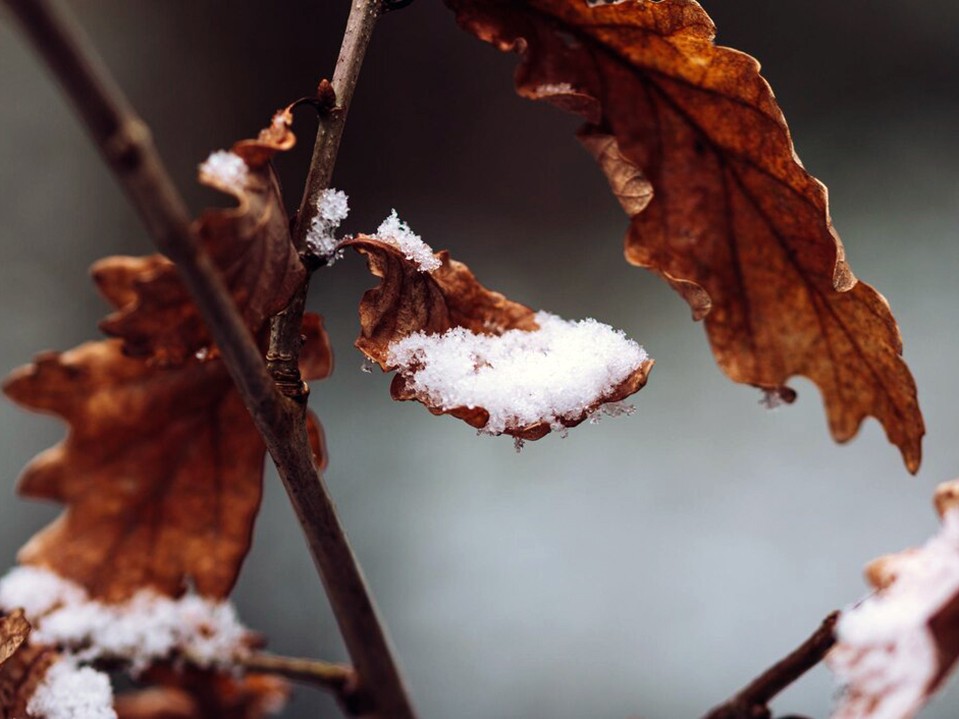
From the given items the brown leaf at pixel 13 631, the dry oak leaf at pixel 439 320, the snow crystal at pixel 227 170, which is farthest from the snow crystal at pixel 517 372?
the brown leaf at pixel 13 631

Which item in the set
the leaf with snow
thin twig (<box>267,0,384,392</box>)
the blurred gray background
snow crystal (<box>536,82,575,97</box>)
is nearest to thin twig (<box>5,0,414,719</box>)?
thin twig (<box>267,0,384,392</box>)

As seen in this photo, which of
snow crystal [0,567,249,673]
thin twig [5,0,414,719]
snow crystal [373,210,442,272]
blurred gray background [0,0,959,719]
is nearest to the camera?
thin twig [5,0,414,719]

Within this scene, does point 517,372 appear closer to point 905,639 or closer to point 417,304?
point 417,304

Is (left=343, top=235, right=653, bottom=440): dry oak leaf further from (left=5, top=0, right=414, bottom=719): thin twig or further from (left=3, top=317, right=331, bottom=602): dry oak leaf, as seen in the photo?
(left=3, top=317, right=331, bottom=602): dry oak leaf

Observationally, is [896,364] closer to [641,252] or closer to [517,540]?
[641,252]

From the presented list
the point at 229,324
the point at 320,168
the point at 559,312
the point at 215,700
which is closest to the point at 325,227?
the point at 320,168

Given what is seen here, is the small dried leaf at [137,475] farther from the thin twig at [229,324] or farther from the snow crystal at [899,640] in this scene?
the snow crystal at [899,640]

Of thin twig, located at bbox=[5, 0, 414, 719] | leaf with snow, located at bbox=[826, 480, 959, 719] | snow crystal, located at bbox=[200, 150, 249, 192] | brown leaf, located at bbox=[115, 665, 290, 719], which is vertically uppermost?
snow crystal, located at bbox=[200, 150, 249, 192]
